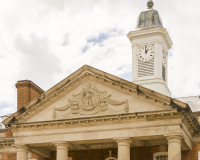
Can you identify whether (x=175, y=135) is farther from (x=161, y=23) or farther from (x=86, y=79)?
(x=161, y=23)

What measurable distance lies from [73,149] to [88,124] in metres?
5.34

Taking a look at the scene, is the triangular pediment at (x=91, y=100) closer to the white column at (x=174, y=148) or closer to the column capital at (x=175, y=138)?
the column capital at (x=175, y=138)

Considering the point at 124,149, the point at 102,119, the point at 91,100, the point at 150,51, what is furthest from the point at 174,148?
the point at 150,51

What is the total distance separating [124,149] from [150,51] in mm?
15012

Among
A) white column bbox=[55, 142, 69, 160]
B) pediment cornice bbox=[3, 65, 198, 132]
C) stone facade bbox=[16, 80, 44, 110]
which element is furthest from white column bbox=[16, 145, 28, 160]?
stone facade bbox=[16, 80, 44, 110]

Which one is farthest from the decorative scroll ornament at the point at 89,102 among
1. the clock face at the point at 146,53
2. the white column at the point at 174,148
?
the clock face at the point at 146,53

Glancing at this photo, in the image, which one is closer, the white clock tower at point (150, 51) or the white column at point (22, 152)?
the white column at point (22, 152)

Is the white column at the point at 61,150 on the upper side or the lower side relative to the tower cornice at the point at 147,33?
lower

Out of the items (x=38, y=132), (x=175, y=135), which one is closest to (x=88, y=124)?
(x=38, y=132)

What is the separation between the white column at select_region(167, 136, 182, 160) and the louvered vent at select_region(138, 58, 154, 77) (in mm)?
13815

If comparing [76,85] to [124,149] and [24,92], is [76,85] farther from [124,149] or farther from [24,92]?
[24,92]

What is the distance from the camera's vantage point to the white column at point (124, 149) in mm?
32156

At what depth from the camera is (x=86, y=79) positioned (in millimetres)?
34281

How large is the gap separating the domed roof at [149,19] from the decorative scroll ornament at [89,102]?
45.4 ft
